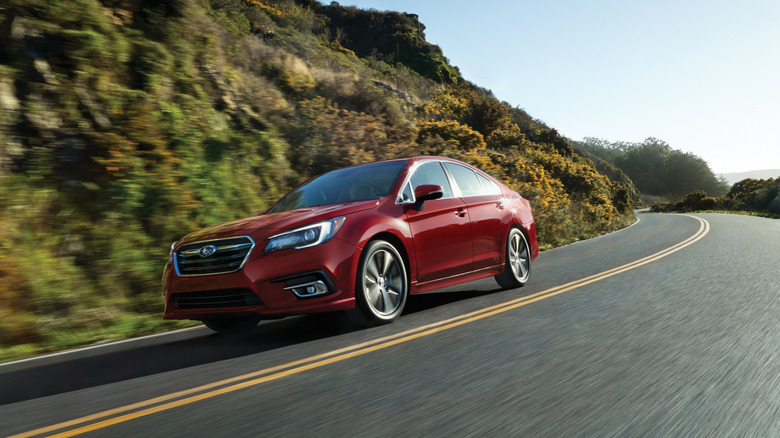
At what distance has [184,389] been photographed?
4.19 metres

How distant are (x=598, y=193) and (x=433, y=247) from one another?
2644 cm

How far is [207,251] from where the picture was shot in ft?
18.4

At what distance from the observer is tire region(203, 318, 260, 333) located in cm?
640

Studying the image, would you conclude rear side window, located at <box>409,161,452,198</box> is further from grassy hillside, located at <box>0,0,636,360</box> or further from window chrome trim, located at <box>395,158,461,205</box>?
grassy hillside, located at <box>0,0,636,360</box>

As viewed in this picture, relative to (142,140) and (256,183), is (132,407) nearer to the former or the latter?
(142,140)

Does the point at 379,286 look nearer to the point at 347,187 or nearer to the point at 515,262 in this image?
the point at 347,187

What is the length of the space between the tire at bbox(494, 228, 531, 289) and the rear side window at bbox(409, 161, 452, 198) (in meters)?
1.25

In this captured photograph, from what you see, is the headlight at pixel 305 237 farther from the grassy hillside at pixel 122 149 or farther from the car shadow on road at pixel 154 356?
the grassy hillside at pixel 122 149

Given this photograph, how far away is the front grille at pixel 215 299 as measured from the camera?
17.7ft

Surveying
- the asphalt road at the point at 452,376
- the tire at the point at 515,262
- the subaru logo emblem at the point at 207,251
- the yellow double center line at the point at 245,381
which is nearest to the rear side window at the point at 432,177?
the tire at the point at 515,262

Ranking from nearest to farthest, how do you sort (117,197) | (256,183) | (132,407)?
(132,407), (117,197), (256,183)

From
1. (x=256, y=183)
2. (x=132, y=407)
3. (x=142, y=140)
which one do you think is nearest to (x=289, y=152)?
(x=256, y=183)

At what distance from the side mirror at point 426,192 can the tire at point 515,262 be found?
1830 mm

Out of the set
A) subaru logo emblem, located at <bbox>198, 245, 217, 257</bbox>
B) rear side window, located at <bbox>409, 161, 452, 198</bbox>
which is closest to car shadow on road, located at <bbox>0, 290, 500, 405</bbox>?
subaru logo emblem, located at <bbox>198, 245, 217, 257</bbox>
